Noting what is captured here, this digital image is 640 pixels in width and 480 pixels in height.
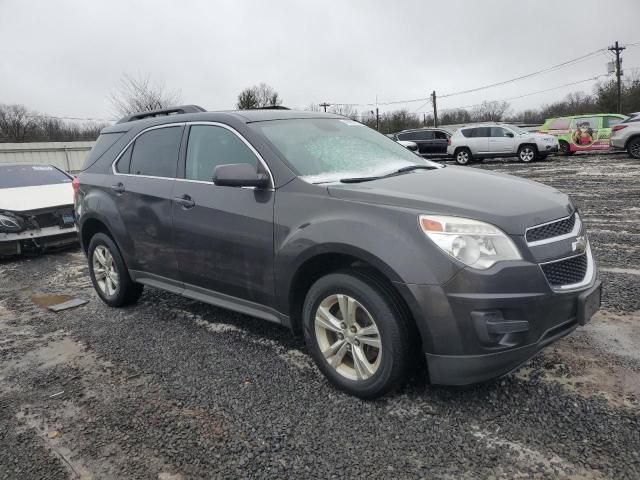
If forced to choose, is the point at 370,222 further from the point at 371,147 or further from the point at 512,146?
the point at 512,146

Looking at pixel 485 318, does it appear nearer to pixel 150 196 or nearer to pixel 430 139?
pixel 150 196

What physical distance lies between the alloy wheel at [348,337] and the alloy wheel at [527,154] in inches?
731

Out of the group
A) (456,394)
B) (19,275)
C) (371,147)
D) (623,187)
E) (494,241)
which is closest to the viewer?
(494,241)

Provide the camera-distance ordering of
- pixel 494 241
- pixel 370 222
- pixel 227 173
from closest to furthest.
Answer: pixel 494 241 < pixel 370 222 < pixel 227 173

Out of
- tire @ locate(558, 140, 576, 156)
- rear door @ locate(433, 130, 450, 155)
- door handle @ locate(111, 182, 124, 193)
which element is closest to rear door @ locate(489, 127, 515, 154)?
tire @ locate(558, 140, 576, 156)

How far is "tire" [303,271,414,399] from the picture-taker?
8.96 ft

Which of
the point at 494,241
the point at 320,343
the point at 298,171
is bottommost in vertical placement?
the point at 320,343

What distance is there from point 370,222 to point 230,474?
144 centimetres

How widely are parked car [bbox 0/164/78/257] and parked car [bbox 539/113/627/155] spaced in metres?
18.4

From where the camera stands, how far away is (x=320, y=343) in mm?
3115

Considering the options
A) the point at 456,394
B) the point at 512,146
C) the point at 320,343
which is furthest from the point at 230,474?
the point at 512,146

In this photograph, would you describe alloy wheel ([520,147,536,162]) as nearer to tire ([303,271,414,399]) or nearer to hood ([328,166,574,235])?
hood ([328,166,574,235])

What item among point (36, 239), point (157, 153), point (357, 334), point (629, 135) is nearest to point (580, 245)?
point (357, 334)

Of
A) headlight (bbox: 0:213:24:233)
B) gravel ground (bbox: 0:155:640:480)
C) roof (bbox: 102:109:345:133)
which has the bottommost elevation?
gravel ground (bbox: 0:155:640:480)
